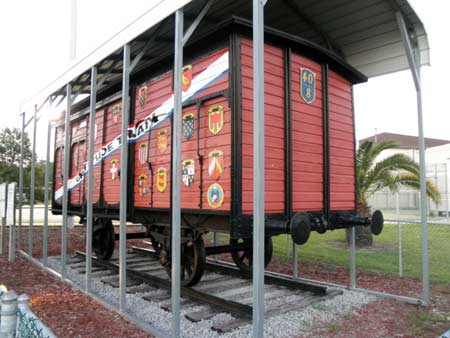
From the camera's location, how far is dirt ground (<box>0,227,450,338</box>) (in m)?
4.51

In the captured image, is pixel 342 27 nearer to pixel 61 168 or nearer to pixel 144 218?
pixel 144 218

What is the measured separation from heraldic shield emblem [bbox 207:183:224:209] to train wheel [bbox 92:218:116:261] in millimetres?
4259

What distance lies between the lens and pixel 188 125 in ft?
18.2

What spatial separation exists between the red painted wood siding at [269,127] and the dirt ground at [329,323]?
1.67 m

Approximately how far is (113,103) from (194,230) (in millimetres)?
3576

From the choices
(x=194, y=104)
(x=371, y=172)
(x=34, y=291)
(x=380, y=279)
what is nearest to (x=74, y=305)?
(x=34, y=291)

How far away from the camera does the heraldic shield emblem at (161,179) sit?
19.8 feet

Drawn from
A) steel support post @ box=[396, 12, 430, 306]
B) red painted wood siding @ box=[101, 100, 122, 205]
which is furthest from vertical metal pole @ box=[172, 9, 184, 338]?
red painted wood siding @ box=[101, 100, 122, 205]

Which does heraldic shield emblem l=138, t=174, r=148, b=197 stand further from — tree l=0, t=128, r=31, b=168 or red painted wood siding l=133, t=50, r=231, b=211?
tree l=0, t=128, r=31, b=168

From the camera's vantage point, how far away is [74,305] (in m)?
5.49

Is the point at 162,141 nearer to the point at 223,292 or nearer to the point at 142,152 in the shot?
the point at 142,152

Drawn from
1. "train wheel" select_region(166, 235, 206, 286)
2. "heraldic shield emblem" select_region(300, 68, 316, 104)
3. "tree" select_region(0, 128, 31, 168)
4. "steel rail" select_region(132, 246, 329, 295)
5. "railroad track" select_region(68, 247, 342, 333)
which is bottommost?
"railroad track" select_region(68, 247, 342, 333)

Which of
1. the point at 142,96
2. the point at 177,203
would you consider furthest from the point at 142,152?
the point at 177,203

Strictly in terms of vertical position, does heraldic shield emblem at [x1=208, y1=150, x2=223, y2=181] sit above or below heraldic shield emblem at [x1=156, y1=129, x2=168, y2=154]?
below
